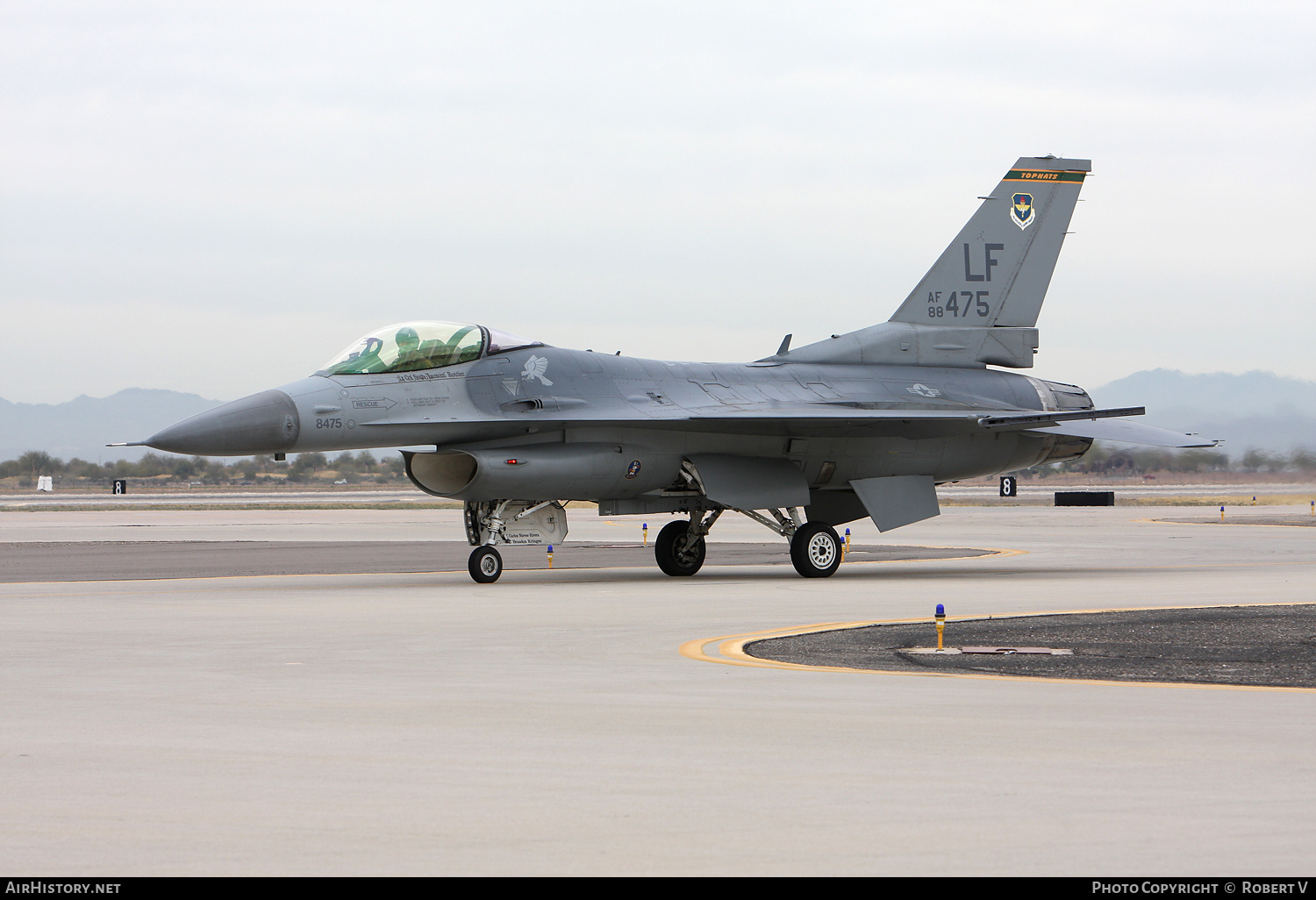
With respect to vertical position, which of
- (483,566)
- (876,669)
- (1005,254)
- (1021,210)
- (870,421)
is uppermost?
Answer: (1021,210)

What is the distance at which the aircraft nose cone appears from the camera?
17.3 meters

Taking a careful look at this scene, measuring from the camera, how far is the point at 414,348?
1894cm

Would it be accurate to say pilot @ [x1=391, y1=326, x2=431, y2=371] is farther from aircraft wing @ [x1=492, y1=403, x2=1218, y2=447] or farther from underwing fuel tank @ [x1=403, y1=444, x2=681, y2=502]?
aircraft wing @ [x1=492, y1=403, x2=1218, y2=447]

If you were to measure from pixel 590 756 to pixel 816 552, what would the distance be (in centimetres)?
1386

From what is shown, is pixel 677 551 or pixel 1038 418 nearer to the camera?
pixel 1038 418

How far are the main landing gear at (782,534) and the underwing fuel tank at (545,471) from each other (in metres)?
1.30

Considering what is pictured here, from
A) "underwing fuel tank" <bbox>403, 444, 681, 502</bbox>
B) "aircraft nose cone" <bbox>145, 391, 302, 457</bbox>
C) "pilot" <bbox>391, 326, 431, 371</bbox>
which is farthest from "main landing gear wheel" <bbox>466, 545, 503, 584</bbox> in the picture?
"aircraft nose cone" <bbox>145, 391, 302, 457</bbox>

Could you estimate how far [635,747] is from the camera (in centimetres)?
699

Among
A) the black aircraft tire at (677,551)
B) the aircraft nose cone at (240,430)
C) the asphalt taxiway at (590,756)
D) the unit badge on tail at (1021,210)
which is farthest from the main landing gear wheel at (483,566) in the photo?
the unit badge on tail at (1021,210)

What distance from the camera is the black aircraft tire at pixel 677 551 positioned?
837 inches

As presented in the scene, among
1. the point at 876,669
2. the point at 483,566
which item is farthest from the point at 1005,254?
the point at 876,669

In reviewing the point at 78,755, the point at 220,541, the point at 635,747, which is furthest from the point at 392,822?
the point at 220,541

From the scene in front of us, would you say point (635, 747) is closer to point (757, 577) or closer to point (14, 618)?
point (14, 618)

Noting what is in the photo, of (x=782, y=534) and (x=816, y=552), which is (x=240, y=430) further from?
(x=816, y=552)
